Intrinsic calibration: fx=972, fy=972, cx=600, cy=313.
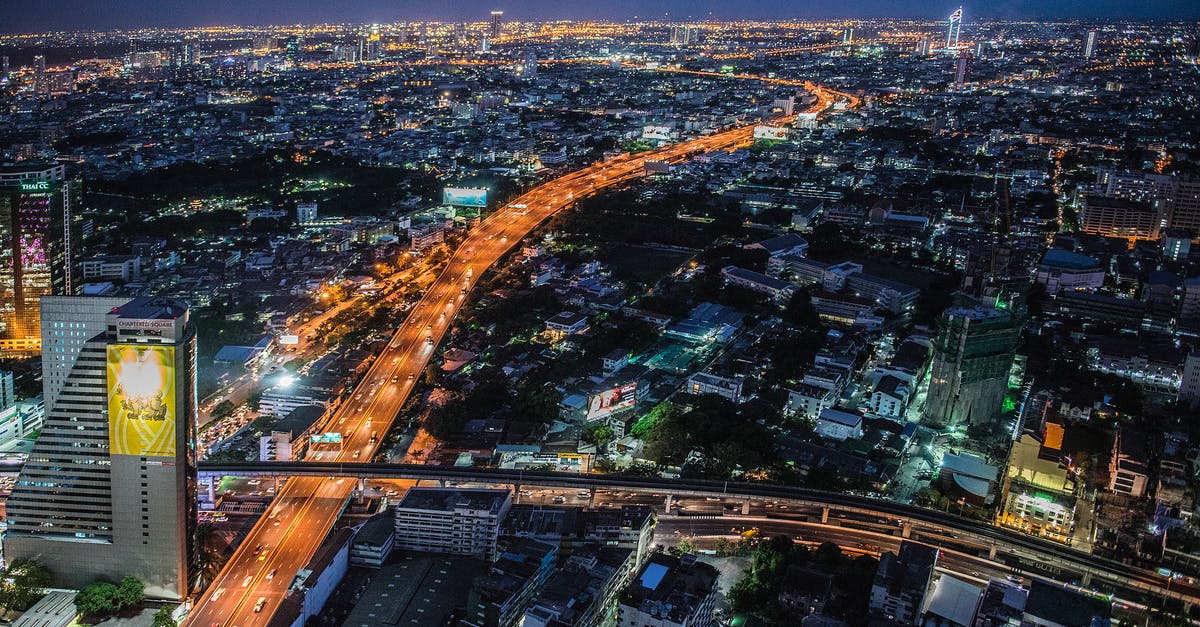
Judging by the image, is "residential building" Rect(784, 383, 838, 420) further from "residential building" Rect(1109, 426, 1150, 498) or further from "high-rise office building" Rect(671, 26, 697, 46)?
"high-rise office building" Rect(671, 26, 697, 46)

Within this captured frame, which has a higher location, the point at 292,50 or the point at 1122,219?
the point at 292,50

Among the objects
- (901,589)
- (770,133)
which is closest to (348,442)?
(901,589)

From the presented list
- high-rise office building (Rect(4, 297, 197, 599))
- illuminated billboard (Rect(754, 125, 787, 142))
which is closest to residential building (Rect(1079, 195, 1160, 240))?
illuminated billboard (Rect(754, 125, 787, 142))

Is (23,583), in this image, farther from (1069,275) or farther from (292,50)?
(292,50)

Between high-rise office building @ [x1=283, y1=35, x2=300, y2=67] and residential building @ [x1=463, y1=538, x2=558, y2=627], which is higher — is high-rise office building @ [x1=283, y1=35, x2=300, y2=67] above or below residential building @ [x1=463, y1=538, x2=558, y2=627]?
above

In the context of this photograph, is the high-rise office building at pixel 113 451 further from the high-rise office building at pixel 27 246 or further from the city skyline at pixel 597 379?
the high-rise office building at pixel 27 246

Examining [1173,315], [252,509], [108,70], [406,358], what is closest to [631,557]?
[252,509]
